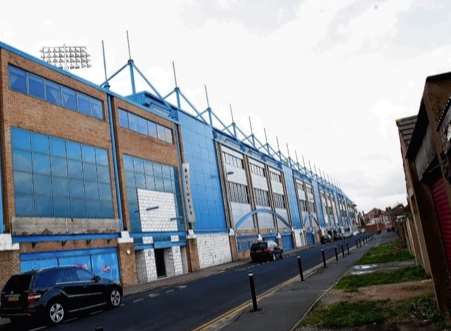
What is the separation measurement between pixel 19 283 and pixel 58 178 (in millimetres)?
11559

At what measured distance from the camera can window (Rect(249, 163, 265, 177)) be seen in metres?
58.3

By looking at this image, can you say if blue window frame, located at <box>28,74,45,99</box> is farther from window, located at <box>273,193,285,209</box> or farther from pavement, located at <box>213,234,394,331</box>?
window, located at <box>273,193,285,209</box>

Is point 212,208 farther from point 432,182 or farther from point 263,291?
point 432,182

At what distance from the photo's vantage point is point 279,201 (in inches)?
2665

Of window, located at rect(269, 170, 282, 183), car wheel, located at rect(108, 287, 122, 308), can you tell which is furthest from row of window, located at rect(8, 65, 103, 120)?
window, located at rect(269, 170, 282, 183)

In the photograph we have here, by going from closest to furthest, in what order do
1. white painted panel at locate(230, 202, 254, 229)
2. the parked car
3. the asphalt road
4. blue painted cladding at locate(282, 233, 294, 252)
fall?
the asphalt road → the parked car → white painted panel at locate(230, 202, 254, 229) → blue painted cladding at locate(282, 233, 294, 252)

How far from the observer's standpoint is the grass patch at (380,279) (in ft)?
41.1

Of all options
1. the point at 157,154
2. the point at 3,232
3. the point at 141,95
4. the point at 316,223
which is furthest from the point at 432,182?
the point at 316,223

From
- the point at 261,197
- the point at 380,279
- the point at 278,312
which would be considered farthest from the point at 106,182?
the point at 261,197

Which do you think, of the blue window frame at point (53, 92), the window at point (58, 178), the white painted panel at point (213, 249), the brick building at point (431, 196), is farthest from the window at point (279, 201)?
the brick building at point (431, 196)

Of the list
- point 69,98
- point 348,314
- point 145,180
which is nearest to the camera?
point 348,314

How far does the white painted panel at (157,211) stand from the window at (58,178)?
3.42m

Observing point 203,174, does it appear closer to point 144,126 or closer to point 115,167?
point 144,126

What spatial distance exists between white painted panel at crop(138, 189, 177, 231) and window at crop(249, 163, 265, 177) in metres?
24.3
